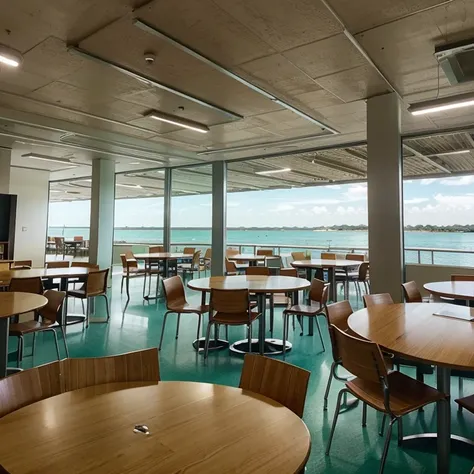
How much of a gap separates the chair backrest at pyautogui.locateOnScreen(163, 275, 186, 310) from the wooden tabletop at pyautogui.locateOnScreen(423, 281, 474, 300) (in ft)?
9.12

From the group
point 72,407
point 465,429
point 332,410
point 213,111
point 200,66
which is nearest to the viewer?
point 72,407

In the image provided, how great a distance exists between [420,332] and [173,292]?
283cm

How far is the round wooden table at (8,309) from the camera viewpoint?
100 inches

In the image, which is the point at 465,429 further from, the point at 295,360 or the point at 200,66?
the point at 200,66

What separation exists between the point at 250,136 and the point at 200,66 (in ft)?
8.82

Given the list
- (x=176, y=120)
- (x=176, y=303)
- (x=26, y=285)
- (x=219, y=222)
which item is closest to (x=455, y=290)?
(x=176, y=303)

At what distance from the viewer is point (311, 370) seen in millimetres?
3443

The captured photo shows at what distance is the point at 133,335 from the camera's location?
4531mm

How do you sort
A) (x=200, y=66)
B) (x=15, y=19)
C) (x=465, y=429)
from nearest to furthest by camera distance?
1. (x=465, y=429)
2. (x=15, y=19)
3. (x=200, y=66)

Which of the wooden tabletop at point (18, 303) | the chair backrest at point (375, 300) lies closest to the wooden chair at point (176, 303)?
the wooden tabletop at point (18, 303)

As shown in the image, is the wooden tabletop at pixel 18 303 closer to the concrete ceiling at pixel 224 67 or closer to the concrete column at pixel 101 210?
the concrete ceiling at pixel 224 67

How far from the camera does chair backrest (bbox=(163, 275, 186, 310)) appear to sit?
4.03 metres

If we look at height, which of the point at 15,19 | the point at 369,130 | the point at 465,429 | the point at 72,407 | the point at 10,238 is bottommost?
the point at 465,429

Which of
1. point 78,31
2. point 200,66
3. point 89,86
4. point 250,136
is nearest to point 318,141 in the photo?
point 250,136
